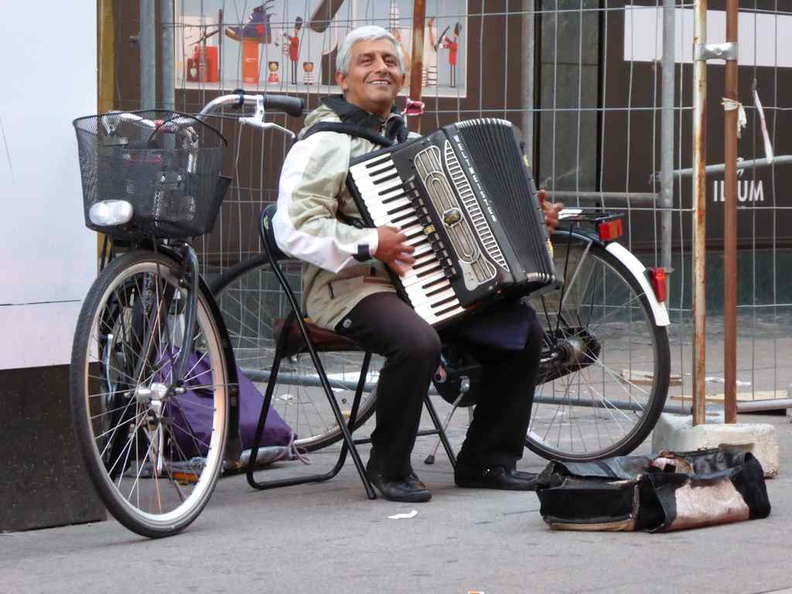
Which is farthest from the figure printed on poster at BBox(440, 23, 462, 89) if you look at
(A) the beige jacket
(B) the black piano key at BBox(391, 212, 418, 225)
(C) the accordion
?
(B) the black piano key at BBox(391, 212, 418, 225)

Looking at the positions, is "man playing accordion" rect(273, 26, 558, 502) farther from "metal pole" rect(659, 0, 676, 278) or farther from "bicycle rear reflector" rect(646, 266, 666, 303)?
"metal pole" rect(659, 0, 676, 278)

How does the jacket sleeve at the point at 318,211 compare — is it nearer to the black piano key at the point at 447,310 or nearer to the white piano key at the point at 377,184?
the white piano key at the point at 377,184

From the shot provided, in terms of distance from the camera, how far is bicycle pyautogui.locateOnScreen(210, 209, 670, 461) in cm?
580

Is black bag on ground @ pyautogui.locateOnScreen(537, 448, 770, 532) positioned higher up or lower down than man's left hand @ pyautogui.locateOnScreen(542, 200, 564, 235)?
lower down

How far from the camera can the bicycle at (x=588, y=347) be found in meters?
5.80

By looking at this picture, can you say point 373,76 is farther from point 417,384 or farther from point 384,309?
point 417,384

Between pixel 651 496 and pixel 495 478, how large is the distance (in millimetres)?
860

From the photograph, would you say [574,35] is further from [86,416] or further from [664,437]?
[86,416]

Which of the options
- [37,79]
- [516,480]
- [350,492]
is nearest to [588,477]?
[516,480]

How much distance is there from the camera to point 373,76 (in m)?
5.25

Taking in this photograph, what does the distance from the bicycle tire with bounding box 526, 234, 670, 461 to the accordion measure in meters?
0.81

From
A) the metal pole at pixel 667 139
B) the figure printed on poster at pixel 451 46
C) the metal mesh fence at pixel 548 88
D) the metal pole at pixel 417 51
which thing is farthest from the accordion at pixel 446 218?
the figure printed on poster at pixel 451 46

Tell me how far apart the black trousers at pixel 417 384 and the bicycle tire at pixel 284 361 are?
58 cm

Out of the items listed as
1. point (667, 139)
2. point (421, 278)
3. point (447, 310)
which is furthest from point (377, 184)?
point (667, 139)
